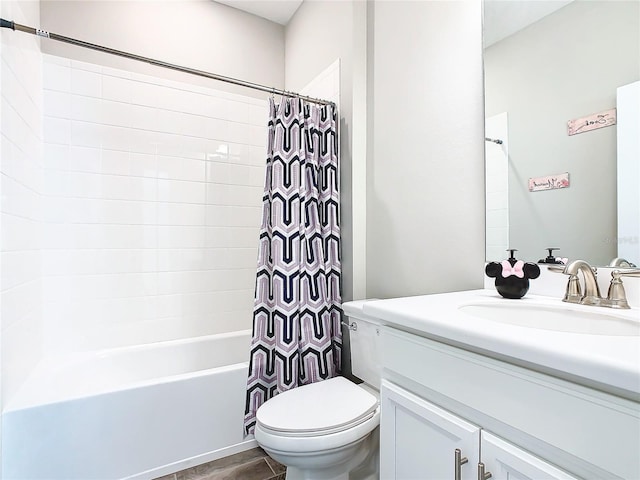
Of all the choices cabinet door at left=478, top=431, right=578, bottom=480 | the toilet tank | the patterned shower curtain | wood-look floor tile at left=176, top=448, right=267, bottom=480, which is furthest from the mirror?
wood-look floor tile at left=176, top=448, right=267, bottom=480

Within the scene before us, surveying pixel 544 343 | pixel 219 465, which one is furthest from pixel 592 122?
pixel 219 465

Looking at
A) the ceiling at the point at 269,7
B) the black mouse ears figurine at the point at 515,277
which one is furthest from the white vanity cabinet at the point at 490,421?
the ceiling at the point at 269,7

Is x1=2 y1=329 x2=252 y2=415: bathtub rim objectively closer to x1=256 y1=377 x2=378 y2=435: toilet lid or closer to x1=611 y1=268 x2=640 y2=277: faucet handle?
x1=256 y1=377 x2=378 y2=435: toilet lid

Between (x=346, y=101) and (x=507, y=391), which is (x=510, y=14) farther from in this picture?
(x=507, y=391)

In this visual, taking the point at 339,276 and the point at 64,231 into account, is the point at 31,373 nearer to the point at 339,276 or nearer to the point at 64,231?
the point at 64,231

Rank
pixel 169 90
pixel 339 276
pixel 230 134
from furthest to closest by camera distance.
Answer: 1. pixel 230 134
2. pixel 169 90
3. pixel 339 276

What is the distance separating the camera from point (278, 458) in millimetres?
1195

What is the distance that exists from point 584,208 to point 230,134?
2079 mm

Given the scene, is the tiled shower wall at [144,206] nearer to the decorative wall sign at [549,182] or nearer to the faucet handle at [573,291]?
the decorative wall sign at [549,182]

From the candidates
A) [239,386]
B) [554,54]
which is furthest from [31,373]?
[554,54]

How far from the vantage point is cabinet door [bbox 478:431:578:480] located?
1.95ft

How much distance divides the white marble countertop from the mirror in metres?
0.30

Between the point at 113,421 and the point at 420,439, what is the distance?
1.35 metres

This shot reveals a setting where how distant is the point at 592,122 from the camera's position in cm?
103
